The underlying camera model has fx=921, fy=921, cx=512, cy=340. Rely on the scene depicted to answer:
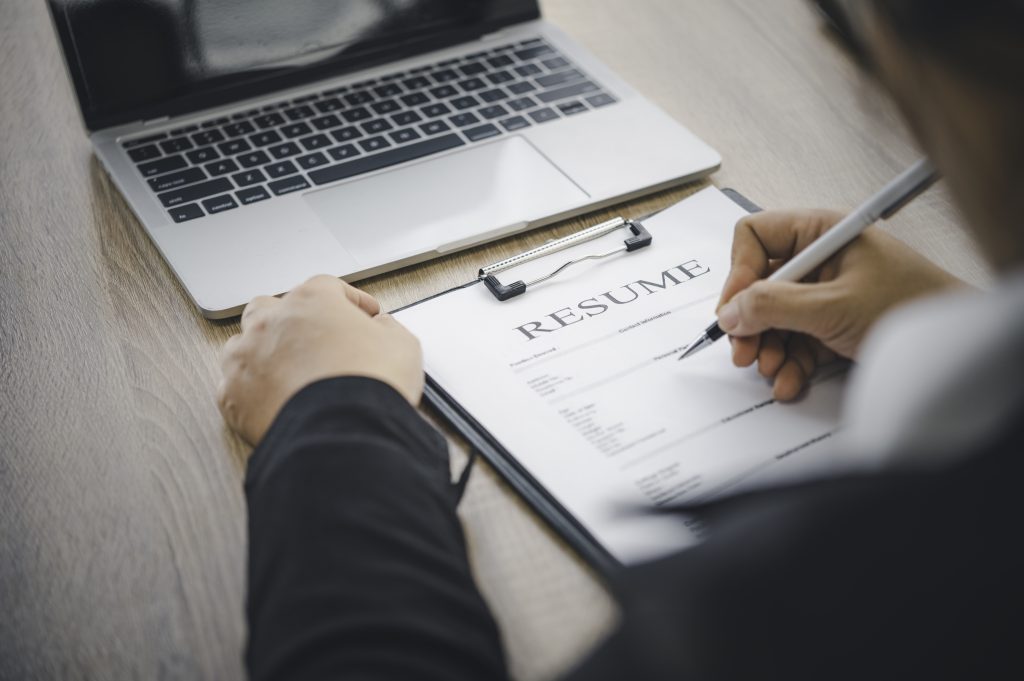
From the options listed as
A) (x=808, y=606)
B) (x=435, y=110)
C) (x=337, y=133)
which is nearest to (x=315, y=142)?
(x=337, y=133)

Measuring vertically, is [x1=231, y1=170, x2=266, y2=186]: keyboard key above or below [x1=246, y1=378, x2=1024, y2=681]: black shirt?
below

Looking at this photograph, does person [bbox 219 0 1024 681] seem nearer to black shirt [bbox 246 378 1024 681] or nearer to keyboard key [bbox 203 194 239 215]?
black shirt [bbox 246 378 1024 681]

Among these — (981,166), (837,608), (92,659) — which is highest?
(981,166)

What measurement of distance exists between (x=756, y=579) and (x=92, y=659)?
1.20ft

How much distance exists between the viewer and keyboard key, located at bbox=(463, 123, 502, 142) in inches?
34.8

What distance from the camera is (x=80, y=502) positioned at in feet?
1.92

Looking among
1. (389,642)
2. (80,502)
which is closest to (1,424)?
(80,502)

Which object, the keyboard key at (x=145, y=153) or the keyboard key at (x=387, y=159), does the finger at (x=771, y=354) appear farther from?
the keyboard key at (x=145, y=153)

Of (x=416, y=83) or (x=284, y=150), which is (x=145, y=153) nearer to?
(x=284, y=150)

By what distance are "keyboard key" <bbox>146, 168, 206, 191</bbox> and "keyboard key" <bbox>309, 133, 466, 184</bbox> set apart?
100 mm

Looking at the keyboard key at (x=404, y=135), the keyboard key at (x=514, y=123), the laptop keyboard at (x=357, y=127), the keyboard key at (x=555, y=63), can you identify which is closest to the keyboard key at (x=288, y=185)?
the laptop keyboard at (x=357, y=127)

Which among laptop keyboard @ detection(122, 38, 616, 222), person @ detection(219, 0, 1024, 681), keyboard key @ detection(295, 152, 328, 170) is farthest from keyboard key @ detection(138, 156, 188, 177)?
person @ detection(219, 0, 1024, 681)

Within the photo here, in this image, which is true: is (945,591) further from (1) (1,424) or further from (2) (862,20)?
(1) (1,424)

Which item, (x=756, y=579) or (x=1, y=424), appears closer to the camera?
(x=756, y=579)
